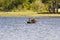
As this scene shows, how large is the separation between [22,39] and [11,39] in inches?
36.3

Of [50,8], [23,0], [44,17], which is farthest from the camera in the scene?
[23,0]

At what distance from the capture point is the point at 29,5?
76.2m

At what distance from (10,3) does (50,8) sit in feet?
36.1

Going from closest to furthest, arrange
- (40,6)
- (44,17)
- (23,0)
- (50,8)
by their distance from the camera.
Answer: (44,17) → (50,8) → (40,6) → (23,0)

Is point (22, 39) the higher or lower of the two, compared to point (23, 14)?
higher

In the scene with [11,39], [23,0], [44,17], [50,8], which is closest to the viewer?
[11,39]

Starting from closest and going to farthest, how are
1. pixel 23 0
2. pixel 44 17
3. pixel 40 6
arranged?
pixel 44 17 < pixel 40 6 < pixel 23 0

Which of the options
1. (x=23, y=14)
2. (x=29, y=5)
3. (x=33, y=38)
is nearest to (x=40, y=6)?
(x=29, y=5)

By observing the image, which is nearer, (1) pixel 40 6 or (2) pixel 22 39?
(2) pixel 22 39

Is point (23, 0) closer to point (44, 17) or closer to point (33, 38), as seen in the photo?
point (44, 17)

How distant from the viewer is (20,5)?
76.4m

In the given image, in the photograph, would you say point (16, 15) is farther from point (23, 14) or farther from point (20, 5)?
point (20, 5)

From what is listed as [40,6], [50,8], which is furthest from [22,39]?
[40,6]

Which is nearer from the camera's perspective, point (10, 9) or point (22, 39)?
point (22, 39)
